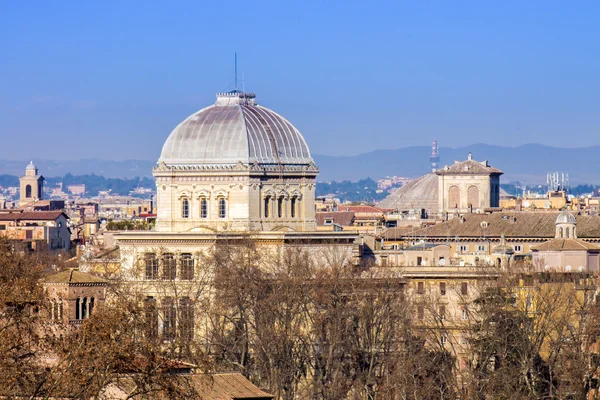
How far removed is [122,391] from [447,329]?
32.4 m

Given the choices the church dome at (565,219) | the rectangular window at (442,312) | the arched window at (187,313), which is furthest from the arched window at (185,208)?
the church dome at (565,219)

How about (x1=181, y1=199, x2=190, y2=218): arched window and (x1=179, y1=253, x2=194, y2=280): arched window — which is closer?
(x1=179, y1=253, x2=194, y2=280): arched window

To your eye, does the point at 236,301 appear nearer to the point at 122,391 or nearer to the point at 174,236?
the point at 174,236

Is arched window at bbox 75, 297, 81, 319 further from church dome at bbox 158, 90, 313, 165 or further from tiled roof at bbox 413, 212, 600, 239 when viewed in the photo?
tiled roof at bbox 413, 212, 600, 239

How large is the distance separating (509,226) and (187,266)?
31805 mm

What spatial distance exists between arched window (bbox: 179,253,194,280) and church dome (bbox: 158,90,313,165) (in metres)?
3.59

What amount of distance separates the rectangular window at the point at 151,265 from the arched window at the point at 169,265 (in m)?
0.38

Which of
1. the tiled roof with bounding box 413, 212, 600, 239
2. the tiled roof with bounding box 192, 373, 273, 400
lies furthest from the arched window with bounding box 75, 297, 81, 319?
the tiled roof with bounding box 413, 212, 600, 239

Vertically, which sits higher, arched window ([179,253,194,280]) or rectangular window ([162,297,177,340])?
arched window ([179,253,194,280])

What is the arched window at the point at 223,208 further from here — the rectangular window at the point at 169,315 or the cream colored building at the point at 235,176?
the rectangular window at the point at 169,315

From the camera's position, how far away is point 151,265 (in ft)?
309

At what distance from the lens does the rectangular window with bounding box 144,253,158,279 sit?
93625 millimetres

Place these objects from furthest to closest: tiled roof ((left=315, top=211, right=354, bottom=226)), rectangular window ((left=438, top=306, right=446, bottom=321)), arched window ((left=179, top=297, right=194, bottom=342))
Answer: tiled roof ((left=315, top=211, right=354, bottom=226))
rectangular window ((left=438, top=306, right=446, bottom=321))
arched window ((left=179, top=297, right=194, bottom=342))

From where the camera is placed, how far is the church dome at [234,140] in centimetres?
9469
